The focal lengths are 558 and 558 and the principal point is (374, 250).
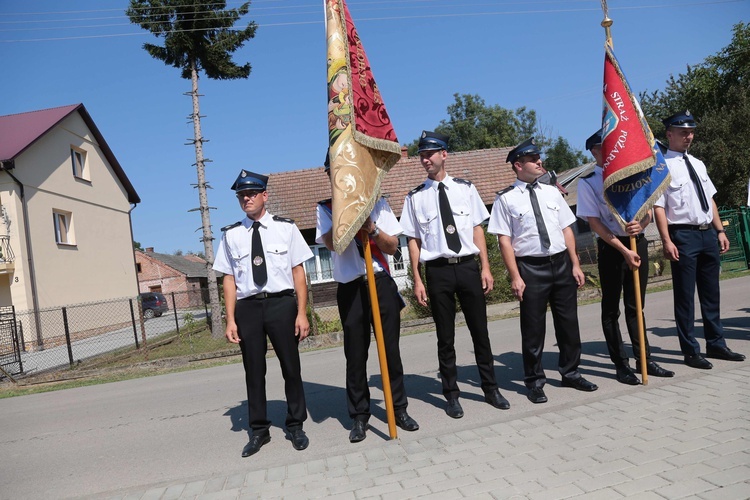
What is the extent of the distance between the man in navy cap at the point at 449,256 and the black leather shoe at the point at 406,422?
425mm

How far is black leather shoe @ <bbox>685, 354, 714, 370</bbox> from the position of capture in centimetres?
529

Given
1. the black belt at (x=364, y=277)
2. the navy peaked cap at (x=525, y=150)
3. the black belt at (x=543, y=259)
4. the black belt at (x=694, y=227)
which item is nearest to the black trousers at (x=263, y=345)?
the black belt at (x=364, y=277)

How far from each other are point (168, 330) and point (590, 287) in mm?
12028

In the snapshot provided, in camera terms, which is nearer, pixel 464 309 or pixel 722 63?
pixel 464 309

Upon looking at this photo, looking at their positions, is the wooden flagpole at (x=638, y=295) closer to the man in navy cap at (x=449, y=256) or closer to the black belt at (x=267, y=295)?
the man in navy cap at (x=449, y=256)

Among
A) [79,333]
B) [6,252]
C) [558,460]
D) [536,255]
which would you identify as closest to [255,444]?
[558,460]

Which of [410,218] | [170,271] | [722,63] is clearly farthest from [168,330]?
[170,271]

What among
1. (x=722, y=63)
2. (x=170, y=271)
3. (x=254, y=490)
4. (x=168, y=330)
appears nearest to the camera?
(x=254, y=490)

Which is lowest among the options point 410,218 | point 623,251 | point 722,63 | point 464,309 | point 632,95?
point 464,309

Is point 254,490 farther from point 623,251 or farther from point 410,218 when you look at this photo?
point 623,251

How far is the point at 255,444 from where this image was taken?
14.8 feet

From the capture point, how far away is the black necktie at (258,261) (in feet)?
15.0

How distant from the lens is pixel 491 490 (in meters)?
3.17

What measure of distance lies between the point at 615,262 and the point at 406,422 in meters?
2.63
